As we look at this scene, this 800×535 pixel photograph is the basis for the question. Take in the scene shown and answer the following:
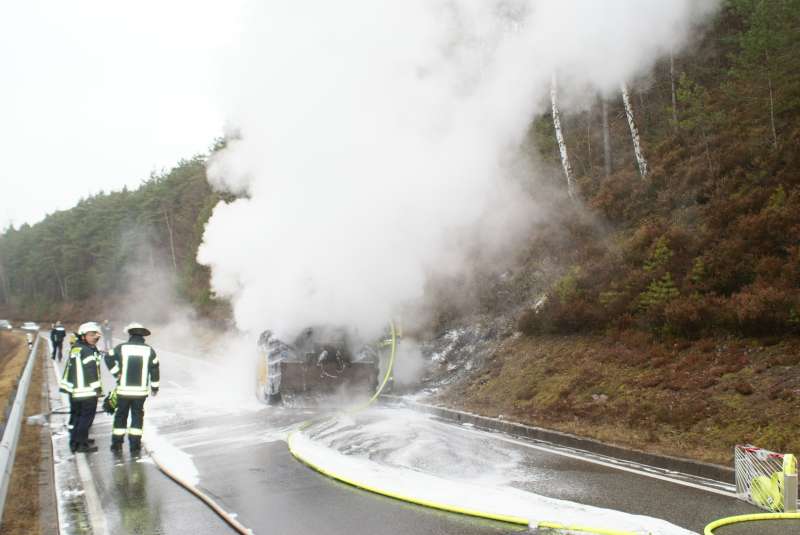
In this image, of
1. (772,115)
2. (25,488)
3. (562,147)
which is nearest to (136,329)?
(25,488)

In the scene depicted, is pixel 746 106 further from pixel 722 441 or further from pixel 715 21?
pixel 722 441

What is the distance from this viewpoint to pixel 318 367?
44.3 ft

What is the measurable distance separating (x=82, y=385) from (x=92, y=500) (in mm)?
2762

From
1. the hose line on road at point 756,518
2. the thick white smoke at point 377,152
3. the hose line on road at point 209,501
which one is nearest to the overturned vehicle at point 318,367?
the thick white smoke at point 377,152

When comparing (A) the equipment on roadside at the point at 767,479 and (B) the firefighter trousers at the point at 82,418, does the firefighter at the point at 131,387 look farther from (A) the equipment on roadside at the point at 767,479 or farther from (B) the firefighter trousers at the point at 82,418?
(A) the equipment on roadside at the point at 767,479

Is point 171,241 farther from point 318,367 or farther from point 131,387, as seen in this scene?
point 131,387

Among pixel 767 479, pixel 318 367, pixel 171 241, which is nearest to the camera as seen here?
pixel 767 479

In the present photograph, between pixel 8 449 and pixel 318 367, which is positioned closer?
pixel 8 449

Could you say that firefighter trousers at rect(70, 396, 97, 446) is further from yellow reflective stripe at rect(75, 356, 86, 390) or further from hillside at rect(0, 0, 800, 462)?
hillside at rect(0, 0, 800, 462)

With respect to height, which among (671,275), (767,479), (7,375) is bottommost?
(767,479)

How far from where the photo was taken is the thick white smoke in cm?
1476

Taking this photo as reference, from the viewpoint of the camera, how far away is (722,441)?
25.5 ft

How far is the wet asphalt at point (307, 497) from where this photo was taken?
17.9 ft

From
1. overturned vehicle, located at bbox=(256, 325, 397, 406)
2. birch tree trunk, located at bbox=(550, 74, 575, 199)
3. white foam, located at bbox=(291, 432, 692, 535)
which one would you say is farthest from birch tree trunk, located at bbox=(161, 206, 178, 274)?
white foam, located at bbox=(291, 432, 692, 535)
